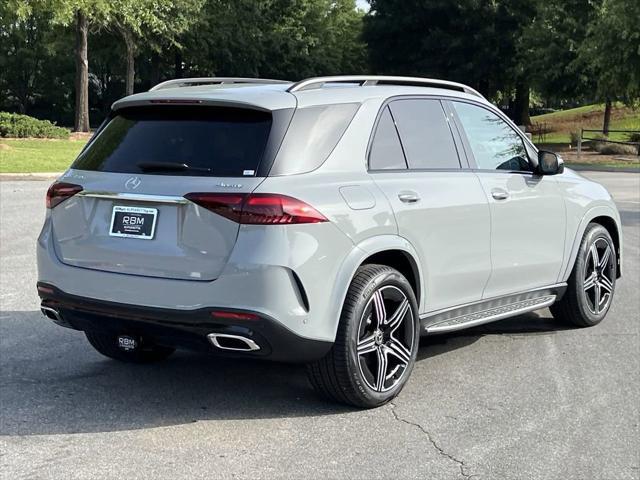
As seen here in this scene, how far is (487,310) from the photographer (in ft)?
19.2

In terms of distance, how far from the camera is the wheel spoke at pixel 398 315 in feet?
16.2

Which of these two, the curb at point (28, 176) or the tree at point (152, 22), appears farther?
the tree at point (152, 22)

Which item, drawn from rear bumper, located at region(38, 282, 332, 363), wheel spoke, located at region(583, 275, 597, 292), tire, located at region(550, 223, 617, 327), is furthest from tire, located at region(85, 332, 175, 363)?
wheel spoke, located at region(583, 275, 597, 292)

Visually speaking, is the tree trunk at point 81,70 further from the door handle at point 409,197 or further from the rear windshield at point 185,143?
the door handle at point 409,197

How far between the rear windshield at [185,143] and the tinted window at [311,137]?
129 mm

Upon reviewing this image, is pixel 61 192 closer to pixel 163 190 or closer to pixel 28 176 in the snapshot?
pixel 163 190

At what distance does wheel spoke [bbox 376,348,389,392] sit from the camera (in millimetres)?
4840

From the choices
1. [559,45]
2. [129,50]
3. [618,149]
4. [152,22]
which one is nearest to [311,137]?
[152,22]

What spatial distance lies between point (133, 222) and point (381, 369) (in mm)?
1638

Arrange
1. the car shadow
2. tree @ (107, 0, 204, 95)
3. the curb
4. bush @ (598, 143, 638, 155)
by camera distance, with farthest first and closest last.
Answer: bush @ (598, 143, 638, 155) < tree @ (107, 0, 204, 95) < the curb < the car shadow

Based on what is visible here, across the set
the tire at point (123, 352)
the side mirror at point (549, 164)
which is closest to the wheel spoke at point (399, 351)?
the tire at point (123, 352)

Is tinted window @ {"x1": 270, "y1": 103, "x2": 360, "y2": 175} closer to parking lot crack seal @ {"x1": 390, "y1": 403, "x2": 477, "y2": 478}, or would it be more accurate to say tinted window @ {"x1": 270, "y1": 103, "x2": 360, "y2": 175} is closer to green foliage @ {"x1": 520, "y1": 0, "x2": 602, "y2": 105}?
parking lot crack seal @ {"x1": 390, "y1": 403, "x2": 477, "y2": 478}

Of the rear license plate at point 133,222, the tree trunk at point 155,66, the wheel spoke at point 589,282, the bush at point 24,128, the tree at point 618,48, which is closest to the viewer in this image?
the rear license plate at point 133,222

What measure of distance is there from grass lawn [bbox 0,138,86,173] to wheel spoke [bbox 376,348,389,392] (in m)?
16.5
